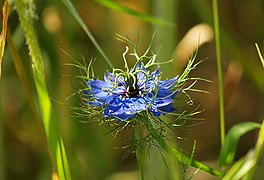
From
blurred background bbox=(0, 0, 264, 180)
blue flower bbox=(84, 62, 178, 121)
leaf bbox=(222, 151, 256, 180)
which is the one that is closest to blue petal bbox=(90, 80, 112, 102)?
blue flower bbox=(84, 62, 178, 121)

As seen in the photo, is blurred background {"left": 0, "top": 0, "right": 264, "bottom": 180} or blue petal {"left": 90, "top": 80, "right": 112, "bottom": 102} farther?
blurred background {"left": 0, "top": 0, "right": 264, "bottom": 180}

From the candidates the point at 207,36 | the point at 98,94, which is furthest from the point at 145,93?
the point at 207,36

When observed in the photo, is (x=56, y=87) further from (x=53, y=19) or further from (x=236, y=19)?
(x=236, y=19)

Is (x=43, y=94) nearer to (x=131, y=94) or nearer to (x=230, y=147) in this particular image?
(x=131, y=94)

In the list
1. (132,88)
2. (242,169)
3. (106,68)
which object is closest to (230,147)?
(242,169)

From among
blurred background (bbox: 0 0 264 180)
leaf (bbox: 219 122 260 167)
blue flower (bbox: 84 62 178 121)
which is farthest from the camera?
blurred background (bbox: 0 0 264 180)

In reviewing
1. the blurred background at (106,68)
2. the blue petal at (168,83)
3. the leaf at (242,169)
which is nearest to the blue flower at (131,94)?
the blue petal at (168,83)

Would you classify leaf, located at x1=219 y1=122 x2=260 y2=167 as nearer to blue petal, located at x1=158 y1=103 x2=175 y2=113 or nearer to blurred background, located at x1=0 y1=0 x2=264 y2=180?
blue petal, located at x1=158 y1=103 x2=175 y2=113
